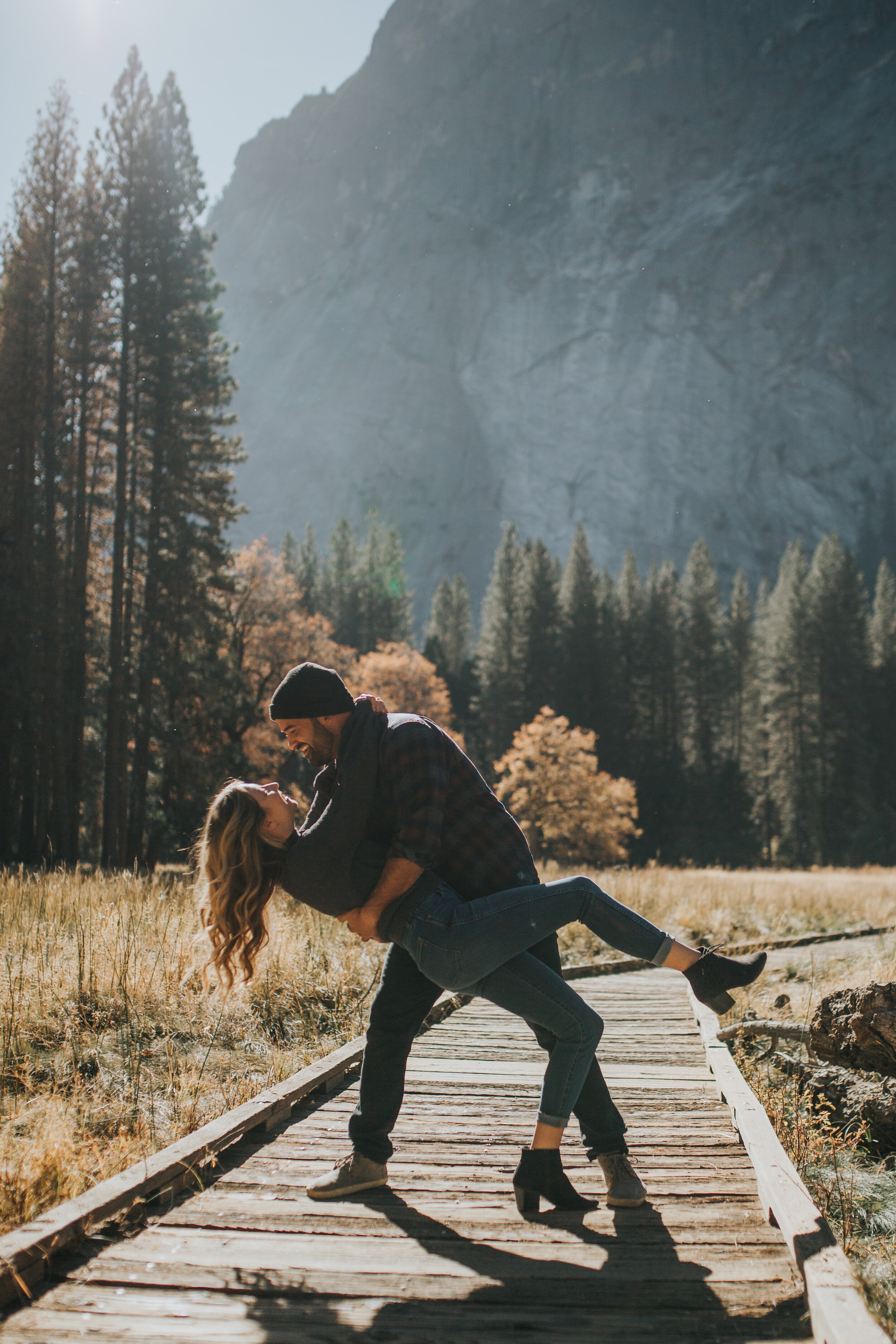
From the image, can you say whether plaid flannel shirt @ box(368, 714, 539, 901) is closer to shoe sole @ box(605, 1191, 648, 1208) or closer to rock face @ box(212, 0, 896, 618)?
shoe sole @ box(605, 1191, 648, 1208)

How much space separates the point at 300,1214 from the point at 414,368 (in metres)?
151

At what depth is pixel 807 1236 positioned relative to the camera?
8.18 ft

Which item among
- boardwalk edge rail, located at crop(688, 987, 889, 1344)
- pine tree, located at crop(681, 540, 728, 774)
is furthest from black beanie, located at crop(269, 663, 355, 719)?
pine tree, located at crop(681, 540, 728, 774)

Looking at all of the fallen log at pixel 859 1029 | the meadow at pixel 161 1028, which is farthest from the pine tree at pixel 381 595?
the fallen log at pixel 859 1029

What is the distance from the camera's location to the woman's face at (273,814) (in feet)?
10.2

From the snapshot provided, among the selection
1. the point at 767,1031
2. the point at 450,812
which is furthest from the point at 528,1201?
the point at 767,1031

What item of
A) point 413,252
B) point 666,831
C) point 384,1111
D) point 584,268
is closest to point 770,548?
point 584,268

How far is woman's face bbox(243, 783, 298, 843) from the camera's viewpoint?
10.2ft

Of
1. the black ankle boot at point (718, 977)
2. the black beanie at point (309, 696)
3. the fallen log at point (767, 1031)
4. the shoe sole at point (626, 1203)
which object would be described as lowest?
the fallen log at point (767, 1031)

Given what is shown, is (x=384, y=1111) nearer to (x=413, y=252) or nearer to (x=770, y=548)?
(x=770, y=548)

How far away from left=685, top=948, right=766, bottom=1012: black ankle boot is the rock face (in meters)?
107

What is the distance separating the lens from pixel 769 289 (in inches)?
5089

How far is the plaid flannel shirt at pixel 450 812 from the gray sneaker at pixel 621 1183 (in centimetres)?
103

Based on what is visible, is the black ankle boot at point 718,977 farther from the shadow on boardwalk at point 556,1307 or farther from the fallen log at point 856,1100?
the fallen log at point 856,1100
